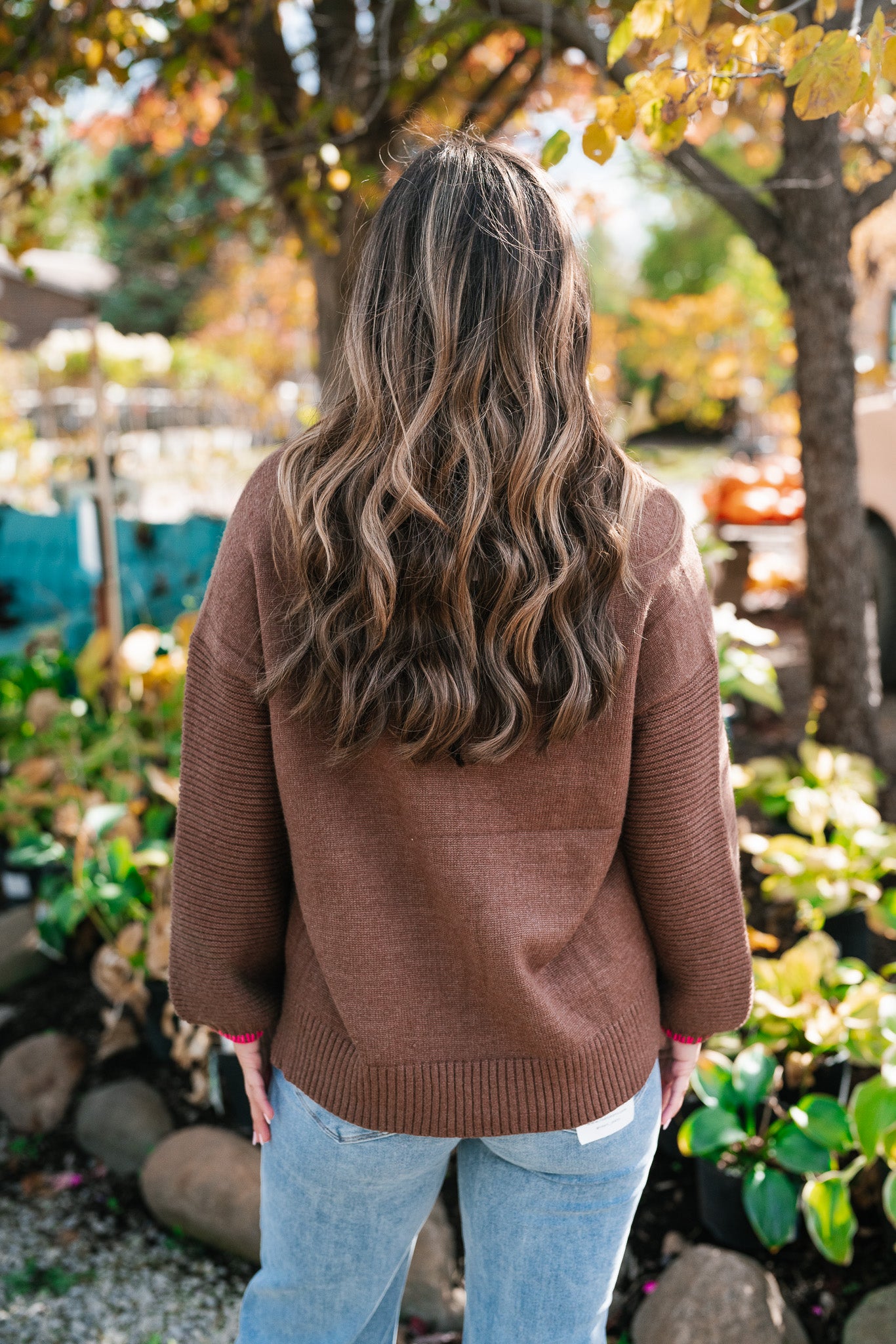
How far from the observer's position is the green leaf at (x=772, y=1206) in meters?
1.84

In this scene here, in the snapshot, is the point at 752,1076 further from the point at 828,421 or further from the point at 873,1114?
the point at 828,421

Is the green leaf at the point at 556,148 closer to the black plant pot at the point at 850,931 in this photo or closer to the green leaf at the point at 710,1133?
the green leaf at the point at 710,1133

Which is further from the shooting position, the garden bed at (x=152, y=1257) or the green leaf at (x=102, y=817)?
the green leaf at (x=102, y=817)

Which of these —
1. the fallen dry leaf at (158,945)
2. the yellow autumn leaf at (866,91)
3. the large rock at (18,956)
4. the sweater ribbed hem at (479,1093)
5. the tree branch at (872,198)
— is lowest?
the large rock at (18,956)

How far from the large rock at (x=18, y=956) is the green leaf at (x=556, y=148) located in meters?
2.69

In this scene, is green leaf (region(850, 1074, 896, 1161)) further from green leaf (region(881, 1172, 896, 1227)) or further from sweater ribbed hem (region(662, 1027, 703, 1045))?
sweater ribbed hem (region(662, 1027, 703, 1045))

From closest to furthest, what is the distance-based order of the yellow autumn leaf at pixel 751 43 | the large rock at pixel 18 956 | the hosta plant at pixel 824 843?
the yellow autumn leaf at pixel 751 43, the hosta plant at pixel 824 843, the large rock at pixel 18 956

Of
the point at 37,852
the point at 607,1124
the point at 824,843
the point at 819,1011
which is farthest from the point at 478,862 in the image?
the point at 37,852

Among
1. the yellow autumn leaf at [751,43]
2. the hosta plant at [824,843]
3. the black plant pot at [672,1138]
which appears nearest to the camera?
the yellow autumn leaf at [751,43]

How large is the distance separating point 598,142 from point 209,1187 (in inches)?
85.9

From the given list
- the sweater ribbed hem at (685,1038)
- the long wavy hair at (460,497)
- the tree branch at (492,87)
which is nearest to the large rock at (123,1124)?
the sweater ribbed hem at (685,1038)

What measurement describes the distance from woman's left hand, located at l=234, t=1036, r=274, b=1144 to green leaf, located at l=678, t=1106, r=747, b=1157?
0.92 m

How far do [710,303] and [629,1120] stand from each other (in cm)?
647

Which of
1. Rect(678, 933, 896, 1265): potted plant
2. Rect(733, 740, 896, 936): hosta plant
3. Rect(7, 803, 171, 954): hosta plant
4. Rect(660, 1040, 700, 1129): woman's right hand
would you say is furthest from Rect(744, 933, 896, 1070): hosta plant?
Rect(7, 803, 171, 954): hosta plant
